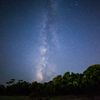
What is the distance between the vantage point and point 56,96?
19609mm

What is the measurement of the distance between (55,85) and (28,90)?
25.0 feet

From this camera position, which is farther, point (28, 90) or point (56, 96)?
point (28, 90)

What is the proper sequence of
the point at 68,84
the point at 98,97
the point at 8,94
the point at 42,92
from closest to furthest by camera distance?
the point at 98,97, the point at 68,84, the point at 42,92, the point at 8,94

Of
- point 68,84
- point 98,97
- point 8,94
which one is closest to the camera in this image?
point 98,97

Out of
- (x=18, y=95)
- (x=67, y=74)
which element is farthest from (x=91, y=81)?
(x=18, y=95)

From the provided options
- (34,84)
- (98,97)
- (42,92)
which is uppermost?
(34,84)

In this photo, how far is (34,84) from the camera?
2247 cm

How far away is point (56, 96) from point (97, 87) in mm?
8453

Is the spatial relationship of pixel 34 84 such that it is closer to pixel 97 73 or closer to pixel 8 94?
pixel 8 94

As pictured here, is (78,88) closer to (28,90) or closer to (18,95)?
(28,90)

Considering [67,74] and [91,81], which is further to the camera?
[67,74]

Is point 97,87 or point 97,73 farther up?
point 97,73

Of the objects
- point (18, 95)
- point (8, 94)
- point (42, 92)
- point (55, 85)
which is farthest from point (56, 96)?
point (8, 94)

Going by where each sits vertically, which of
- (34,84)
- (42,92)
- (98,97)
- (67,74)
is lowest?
(98,97)
